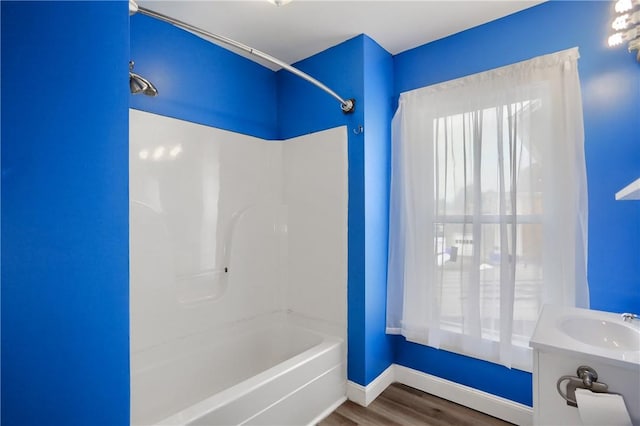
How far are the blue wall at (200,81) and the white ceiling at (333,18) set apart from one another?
148mm

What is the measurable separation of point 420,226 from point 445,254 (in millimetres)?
258

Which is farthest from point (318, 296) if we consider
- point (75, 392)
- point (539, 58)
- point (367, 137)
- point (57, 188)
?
point (539, 58)

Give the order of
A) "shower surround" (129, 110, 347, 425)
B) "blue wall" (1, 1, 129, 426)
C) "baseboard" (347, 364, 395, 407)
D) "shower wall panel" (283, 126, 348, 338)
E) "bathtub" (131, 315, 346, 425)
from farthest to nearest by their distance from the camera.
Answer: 1. "shower wall panel" (283, 126, 348, 338)
2. "baseboard" (347, 364, 395, 407)
3. "shower surround" (129, 110, 347, 425)
4. "bathtub" (131, 315, 346, 425)
5. "blue wall" (1, 1, 129, 426)

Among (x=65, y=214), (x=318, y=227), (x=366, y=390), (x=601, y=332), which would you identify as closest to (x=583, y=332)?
(x=601, y=332)

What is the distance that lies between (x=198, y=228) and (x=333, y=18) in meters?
1.68

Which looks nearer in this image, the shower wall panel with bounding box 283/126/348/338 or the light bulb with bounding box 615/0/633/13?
the light bulb with bounding box 615/0/633/13

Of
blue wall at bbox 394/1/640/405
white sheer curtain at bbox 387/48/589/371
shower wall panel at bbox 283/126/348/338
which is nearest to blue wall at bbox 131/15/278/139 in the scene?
shower wall panel at bbox 283/126/348/338

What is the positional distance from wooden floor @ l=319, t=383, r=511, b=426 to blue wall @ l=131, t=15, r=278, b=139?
2.19 meters

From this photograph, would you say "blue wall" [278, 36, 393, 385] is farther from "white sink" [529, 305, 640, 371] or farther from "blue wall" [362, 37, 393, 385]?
"white sink" [529, 305, 640, 371]

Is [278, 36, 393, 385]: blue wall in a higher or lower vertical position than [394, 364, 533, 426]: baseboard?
higher

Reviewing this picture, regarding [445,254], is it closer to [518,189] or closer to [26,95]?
[518,189]

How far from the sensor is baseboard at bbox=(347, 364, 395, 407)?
7.04 ft

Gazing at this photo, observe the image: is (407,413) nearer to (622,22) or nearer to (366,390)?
(366,390)

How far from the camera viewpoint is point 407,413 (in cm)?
205
